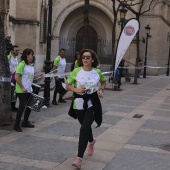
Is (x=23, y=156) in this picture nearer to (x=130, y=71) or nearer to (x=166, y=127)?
(x=166, y=127)

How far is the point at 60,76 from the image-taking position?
12.5 metres

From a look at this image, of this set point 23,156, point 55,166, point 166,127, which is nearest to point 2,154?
point 23,156

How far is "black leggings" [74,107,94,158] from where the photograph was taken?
5680 mm

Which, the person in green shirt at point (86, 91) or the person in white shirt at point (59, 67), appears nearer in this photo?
the person in green shirt at point (86, 91)

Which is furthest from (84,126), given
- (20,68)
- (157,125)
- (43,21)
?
(43,21)

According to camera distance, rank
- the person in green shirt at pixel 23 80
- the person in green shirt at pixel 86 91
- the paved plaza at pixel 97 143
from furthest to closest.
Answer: the person in green shirt at pixel 23 80 → the paved plaza at pixel 97 143 → the person in green shirt at pixel 86 91

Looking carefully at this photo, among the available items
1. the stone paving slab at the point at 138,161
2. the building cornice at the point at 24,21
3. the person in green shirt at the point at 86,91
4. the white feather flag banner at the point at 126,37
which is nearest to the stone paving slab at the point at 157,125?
the stone paving slab at the point at 138,161

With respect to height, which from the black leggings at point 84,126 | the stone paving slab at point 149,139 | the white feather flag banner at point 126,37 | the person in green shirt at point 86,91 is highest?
the white feather flag banner at point 126,37

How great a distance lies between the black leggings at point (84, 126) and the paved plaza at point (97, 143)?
342 mm

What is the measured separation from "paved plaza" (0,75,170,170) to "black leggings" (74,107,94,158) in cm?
34

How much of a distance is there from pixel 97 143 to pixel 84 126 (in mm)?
1757

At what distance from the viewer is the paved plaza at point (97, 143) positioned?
5.94 metres

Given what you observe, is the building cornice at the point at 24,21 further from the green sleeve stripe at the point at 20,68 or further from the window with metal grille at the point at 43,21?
the green sleeve stripe at the point at 20,68

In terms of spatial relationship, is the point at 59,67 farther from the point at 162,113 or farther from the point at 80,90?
the point at 80,90
